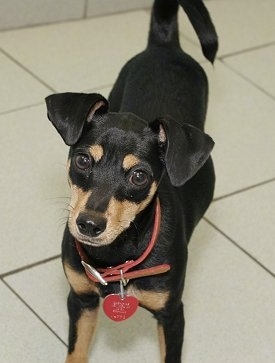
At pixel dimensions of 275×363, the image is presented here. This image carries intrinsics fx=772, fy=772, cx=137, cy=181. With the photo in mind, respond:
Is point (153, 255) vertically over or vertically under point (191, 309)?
over

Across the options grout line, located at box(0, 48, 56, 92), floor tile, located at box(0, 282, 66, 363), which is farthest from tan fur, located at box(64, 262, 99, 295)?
grout line, located at box(0, 48, 56, 92)

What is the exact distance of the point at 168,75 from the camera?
2.10 meters

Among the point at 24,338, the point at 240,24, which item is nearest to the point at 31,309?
the point at 24,338

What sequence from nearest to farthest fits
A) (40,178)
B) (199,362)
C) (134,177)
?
1. (134,177)
2. (199,362)
3. (40,178)

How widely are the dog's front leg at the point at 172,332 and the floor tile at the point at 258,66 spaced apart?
1.60 metres

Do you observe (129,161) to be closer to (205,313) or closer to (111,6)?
(205,313)

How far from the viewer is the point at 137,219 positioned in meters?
1.67

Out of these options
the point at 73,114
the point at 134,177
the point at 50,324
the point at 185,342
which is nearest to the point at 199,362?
the point at 185,342

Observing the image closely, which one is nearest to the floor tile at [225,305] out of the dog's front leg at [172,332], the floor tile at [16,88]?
the dog's front leg at [172,332]

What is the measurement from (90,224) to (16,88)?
153cm

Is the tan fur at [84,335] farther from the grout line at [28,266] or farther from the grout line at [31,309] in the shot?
the grout line at [28,266]

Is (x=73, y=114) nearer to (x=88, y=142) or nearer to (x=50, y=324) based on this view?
(x=88, y=142)

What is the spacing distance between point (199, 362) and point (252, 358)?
144mm

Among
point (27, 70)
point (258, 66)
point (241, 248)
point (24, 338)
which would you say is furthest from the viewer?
point (258, 66)
